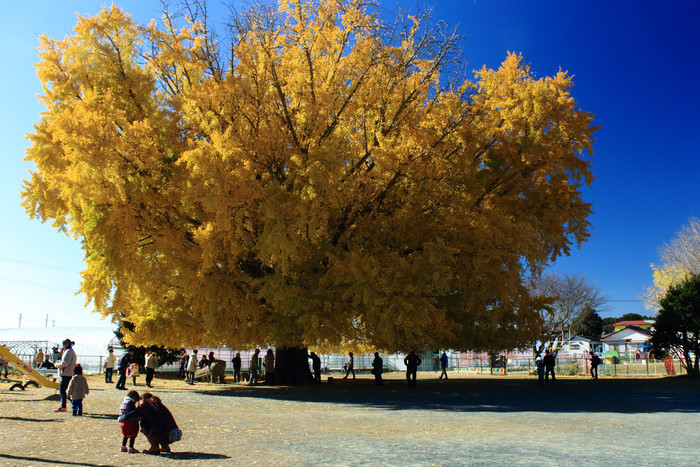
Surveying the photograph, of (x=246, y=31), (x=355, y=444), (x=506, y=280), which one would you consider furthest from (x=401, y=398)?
(x=246, y=31)

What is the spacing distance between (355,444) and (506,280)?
38.6 ft

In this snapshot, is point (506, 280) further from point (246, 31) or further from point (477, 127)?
point (246, 31)

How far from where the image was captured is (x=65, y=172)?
17828 millimetres

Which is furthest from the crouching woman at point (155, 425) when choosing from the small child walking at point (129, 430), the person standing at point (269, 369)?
the person standing at point (269, 369)

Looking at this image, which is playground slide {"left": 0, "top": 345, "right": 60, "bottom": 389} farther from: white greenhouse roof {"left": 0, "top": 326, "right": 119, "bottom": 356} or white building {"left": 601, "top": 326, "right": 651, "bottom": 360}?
white building {"left": 601, "top": 326, "right": 651, "bottom": 360}

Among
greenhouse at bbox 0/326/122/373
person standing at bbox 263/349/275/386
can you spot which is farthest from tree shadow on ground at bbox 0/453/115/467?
greenhouse at bbox 0/326/122/373

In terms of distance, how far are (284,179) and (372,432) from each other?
1064 centimetres

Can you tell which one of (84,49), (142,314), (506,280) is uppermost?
(84,49)

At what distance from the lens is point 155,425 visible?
788 cm

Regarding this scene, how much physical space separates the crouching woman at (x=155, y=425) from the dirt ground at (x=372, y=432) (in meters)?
0.26

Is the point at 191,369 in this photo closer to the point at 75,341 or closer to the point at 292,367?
the point at 292,367

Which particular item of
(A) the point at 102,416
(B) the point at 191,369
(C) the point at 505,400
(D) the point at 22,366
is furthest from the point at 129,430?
(B) the point at 191,369

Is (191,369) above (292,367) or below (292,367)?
below

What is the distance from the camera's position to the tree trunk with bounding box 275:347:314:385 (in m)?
23.7
